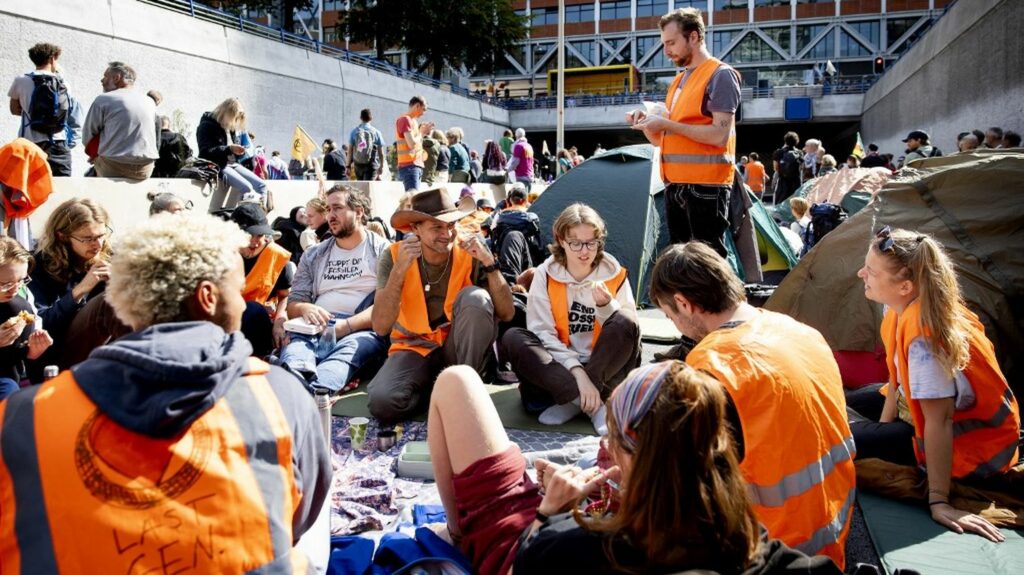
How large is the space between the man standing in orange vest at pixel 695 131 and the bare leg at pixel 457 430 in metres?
2.34

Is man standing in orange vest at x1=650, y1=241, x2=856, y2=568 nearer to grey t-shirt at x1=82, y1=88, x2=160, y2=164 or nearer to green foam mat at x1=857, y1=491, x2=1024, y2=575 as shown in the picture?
green foam mat at x1=857, y1=491, x2=1024, y2=575

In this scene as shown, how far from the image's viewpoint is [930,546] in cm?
259

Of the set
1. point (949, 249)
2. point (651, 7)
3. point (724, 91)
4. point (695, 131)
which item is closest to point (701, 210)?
point (695, 131)

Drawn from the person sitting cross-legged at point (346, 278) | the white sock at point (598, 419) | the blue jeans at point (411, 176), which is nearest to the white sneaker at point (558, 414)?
the white sock at point (598, 419)

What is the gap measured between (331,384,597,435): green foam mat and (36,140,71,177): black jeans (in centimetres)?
393

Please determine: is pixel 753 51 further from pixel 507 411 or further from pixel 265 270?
pixel 507 411

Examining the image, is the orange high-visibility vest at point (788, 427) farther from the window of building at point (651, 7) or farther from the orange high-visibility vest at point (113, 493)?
the window of building at point (651, 7)

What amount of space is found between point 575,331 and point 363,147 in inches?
366

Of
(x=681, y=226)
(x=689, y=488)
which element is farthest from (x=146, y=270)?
(x=681, y=226)

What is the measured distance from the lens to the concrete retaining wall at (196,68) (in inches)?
500

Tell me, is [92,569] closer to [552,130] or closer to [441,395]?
[441,395]

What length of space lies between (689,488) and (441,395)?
1.09m

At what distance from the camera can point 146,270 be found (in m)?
1.60

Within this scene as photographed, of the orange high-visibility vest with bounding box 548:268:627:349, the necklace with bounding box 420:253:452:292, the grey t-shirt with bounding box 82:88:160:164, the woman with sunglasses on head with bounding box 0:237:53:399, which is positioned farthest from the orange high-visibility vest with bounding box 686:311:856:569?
the grey t-shirt with bounding box 82:88:160:164
